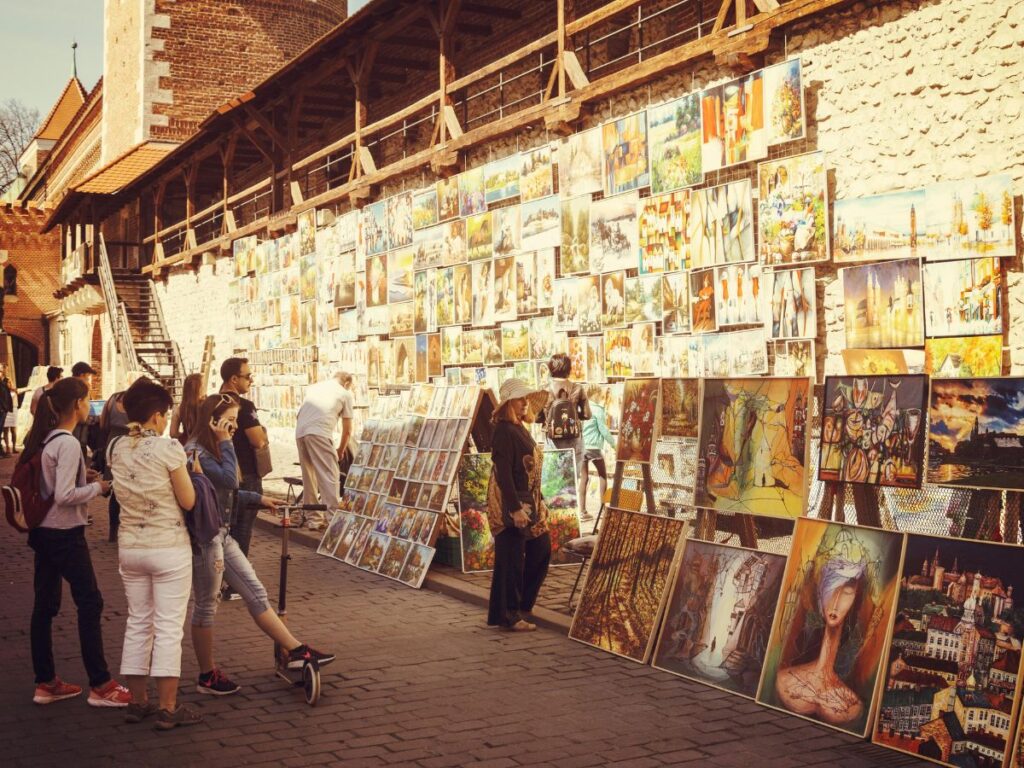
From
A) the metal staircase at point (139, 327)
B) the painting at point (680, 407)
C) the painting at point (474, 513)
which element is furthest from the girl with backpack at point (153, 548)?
the metal staircase at point (139, 327)

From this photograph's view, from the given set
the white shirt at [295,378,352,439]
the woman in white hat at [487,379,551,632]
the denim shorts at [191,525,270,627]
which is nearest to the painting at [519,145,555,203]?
the white shirt at [295,378,352,439]

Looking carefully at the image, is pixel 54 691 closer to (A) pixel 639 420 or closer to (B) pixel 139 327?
(A) pixel 639 420

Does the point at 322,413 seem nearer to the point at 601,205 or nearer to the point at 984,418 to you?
the point at 601,205

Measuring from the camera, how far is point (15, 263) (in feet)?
149

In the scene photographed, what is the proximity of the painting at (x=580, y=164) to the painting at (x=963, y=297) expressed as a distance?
4.54 m

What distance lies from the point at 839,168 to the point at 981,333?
6.41 ft

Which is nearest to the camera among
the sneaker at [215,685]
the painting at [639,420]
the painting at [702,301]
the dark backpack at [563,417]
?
the sneaker at [215,685]

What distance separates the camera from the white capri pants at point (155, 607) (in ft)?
17.7

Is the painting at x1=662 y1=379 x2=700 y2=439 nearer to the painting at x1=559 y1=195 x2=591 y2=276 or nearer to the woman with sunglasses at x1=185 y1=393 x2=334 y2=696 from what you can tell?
the woman with sunglasses at x1=185 y1=393 x2=334 y2=696

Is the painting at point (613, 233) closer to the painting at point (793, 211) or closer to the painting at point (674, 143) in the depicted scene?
the painting at point (674, 143)

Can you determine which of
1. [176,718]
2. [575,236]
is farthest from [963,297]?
[176,718]

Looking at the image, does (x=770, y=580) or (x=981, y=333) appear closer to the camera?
(x=770, y=580)

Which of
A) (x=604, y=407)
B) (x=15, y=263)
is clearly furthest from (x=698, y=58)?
(x=15, y=263)

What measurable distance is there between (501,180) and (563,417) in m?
4.37
